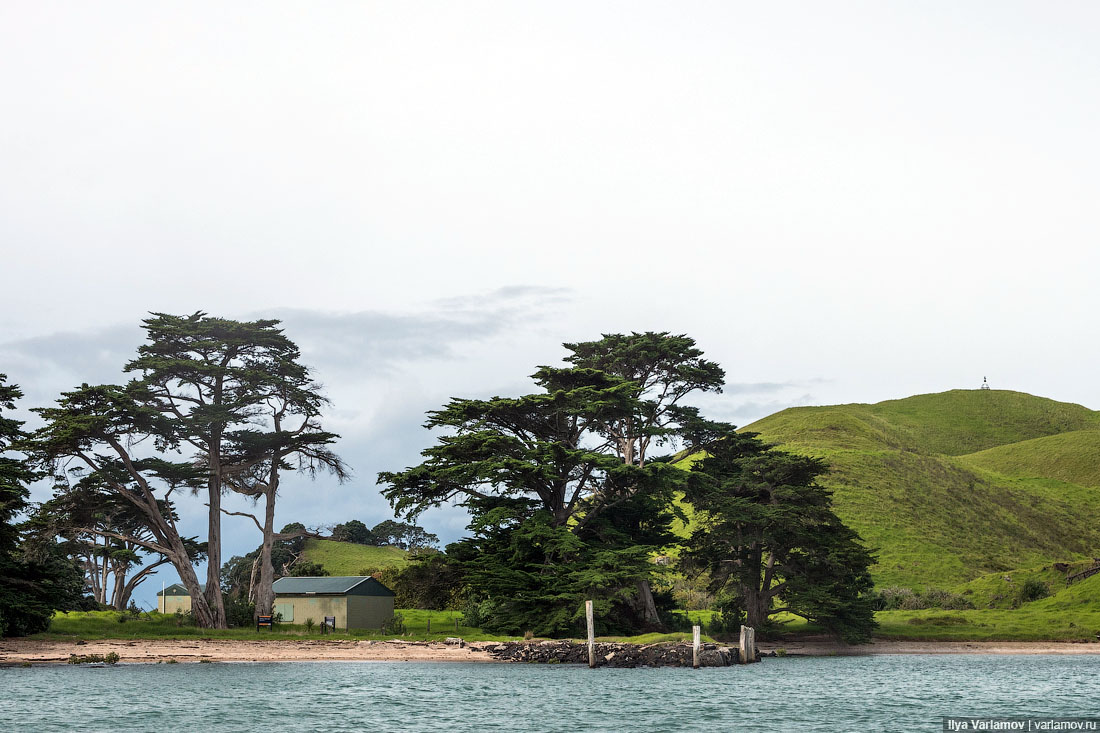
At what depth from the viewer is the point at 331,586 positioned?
2562 inches

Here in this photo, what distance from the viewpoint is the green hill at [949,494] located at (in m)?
93.7

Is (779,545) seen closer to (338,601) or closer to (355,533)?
(338,601)

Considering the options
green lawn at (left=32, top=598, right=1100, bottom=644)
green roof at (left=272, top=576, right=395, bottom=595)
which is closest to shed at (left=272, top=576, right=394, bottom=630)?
green roof at (left=272, top=576, right=395, bottom=595)

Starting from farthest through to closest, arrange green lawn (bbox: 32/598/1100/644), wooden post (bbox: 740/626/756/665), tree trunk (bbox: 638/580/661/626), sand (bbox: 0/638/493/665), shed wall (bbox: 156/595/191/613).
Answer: shed wall (bbox: 156/595/191/613) < tree trunk (bbox: 638/580/661/626) < green lawn (bbox: 32/598/1100/644) < wooden post (bbox: 740/626/756/665) < sand (bbox: 0/638/493/665)

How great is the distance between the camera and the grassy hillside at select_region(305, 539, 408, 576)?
110m

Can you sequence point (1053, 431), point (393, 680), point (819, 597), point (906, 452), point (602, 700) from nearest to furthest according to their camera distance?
point (602, 700), point (393, 680), point (819, 597), point (906, 452), point (1053, 431)

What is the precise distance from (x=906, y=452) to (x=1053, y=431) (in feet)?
245

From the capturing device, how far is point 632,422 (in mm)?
64375

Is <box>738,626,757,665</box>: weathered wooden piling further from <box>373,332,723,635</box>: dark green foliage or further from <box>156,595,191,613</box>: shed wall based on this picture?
<box>156,595,191,613</box>: shed wall

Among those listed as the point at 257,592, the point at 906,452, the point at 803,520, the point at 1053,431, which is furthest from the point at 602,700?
the point at 1053,431

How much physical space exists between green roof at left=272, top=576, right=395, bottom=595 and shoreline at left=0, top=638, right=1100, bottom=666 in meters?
6.79

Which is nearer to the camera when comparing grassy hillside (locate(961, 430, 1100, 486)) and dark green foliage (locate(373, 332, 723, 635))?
dark green foliage (locate(373, 332, 723, 635))

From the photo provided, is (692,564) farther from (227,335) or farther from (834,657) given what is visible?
(227,335)

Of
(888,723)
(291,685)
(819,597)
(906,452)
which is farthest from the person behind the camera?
(906,452)
